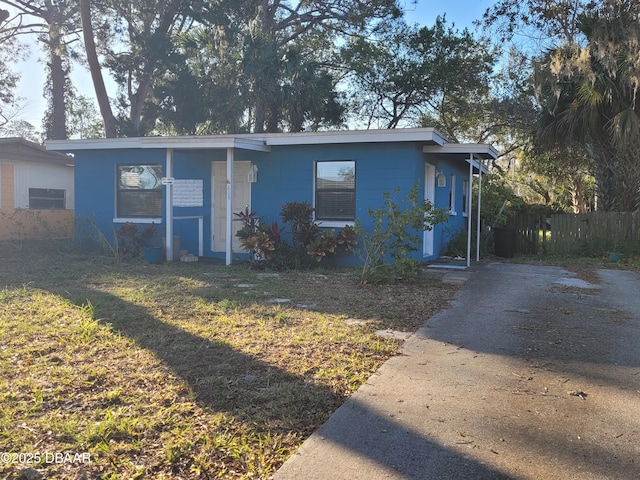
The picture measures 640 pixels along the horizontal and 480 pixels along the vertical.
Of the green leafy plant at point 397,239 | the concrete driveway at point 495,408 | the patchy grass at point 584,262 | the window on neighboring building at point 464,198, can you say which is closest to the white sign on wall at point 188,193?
the green leafy plant at point 397,239

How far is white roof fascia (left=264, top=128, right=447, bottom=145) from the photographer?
9.52m

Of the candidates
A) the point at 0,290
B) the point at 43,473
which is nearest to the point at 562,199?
the point at 0,290

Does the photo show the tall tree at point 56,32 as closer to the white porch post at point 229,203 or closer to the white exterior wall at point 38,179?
the white exterior wall at point 38,179

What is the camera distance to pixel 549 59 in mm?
15172

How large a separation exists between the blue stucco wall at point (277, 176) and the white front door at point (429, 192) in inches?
10.0

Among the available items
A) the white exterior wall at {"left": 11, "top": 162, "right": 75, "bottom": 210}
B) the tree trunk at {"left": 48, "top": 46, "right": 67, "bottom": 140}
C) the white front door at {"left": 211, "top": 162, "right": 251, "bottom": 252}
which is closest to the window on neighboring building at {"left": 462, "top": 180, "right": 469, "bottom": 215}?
the white front door at {"left": 211, "top": 162, "right": 251, "bottom": 252}

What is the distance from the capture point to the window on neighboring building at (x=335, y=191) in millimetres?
10508

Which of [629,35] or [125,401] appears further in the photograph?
[629,35]

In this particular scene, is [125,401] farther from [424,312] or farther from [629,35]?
[629,35]

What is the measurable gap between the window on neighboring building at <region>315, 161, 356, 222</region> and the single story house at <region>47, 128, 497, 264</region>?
0.02 meters

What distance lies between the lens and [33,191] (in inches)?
606

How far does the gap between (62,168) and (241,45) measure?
7.15 metres

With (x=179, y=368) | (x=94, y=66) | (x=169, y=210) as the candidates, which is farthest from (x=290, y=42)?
(x=179, y=368)

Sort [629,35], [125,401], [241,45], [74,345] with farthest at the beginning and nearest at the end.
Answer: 1. [241,45]
2. [629,35]
3. [74,345]
4. [125,401]
